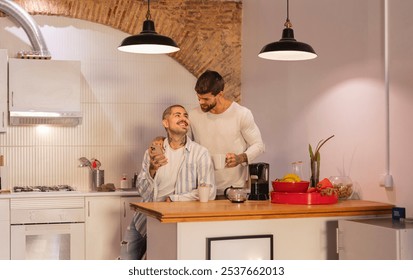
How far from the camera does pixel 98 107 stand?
256 inches

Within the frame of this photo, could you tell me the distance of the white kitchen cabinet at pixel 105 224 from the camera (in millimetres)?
5820

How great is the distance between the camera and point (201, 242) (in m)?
3.70

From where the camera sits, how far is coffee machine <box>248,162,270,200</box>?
4395 millimetres

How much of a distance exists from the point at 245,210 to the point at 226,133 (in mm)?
1133

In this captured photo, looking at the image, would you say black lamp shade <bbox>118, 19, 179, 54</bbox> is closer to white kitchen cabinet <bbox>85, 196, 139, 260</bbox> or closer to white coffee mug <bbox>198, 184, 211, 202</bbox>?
white coffee mug <bbox>198, 184, 211, 202</bbox>

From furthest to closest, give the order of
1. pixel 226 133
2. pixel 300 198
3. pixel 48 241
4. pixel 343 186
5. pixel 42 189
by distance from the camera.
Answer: pixel 42 189 → pixel 48 241 → pixel 226 133 → pixel 343 186 → pixel 300 198

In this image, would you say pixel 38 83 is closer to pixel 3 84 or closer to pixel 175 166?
pixel 3 84

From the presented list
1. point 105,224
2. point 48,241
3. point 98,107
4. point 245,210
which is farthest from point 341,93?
point 48,241

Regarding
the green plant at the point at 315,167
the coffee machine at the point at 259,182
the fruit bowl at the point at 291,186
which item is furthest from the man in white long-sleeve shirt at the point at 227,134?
the fruit bowl at the point at 291,186

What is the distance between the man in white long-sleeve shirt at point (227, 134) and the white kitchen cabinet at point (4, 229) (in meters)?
1.79

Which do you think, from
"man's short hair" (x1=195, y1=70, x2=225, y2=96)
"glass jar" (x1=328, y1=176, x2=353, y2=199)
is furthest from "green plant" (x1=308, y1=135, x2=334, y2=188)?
"man's short hair" (x1=195, y1=70, x2=225, y2=96)

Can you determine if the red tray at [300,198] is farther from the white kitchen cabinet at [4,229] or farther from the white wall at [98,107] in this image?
the white wall at [98,107]
